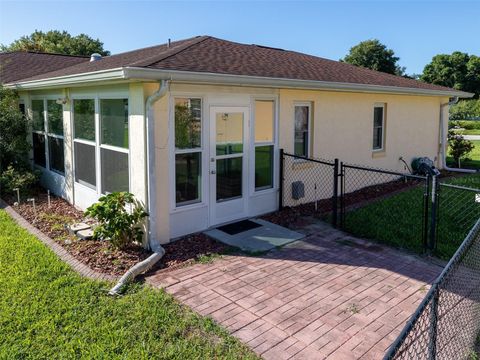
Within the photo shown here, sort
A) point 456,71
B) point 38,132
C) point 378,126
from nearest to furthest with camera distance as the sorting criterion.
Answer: point 38,132 < point 378,126 < point 456,71

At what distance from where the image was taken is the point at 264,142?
26.0 ft

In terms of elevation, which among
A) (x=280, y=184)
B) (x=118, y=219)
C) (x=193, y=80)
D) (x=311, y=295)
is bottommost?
(x=311, y=295)

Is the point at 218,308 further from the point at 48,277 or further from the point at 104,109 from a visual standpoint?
the point at 104,109

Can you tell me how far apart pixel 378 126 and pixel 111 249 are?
8.12 meters

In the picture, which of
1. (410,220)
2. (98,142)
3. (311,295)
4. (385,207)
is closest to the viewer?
(311,295)

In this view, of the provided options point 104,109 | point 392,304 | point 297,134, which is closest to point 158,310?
point 392,304

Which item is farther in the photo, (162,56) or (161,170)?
(162,56)

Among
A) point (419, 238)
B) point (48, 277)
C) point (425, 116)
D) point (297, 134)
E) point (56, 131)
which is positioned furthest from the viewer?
point (425, 116)

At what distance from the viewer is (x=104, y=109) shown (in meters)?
7.16

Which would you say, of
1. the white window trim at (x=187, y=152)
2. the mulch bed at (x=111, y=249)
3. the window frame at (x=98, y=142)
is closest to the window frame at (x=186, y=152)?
the white window trim at (x=187, y=152)

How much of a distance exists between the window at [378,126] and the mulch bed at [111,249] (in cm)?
656

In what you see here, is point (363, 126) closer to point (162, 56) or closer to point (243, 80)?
point (243, 80)

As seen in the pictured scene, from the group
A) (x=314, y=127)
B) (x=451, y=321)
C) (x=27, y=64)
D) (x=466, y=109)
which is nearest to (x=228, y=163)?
(x=314, y=127)

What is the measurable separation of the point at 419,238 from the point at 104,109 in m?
5.95
